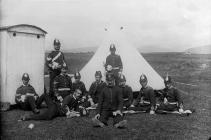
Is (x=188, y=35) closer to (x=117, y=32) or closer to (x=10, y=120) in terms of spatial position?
(x=117, y=32)

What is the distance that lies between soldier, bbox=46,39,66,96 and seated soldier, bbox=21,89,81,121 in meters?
0.72

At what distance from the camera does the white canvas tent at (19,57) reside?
16.5 feet

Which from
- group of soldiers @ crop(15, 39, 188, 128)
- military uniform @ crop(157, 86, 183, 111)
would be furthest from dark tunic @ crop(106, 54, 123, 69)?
military uniform @ crop(157, 86, 183, 111)

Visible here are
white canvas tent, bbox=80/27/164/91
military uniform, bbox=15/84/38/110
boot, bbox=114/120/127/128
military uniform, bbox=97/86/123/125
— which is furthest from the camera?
white canvas tent, bbox=80/27/164/91

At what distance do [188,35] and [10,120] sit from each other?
3.93 metres

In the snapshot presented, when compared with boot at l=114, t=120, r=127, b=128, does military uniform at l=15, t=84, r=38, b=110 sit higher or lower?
higher

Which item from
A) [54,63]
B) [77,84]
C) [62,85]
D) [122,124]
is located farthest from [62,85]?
[122,124]

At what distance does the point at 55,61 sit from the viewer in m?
5.58

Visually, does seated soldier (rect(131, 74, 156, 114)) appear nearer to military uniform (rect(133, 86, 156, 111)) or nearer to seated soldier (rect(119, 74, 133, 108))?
military uniform (rect(133, 86, 156, 111))

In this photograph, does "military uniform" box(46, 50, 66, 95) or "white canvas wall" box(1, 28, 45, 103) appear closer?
"white canvas wall" box(1, 28, 45, 103)

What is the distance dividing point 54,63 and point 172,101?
7.75 feet

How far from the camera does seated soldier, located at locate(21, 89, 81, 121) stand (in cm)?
437

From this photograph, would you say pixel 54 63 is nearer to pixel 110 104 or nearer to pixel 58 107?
pixel 58 107

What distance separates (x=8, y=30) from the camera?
16.5ft
